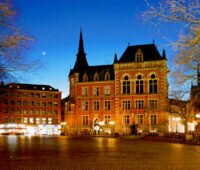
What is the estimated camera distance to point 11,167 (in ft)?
54.2

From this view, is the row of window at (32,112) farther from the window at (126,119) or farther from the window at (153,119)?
the window at (153,119)

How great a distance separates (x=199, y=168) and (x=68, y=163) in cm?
686

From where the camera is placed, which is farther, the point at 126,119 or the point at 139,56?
the point at 139,56

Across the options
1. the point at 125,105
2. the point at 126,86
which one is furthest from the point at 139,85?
the point at 125,105

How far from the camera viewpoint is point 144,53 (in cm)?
7656

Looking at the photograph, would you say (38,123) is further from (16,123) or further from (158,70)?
(158,70)

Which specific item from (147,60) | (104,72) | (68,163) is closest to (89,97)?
(104,72)

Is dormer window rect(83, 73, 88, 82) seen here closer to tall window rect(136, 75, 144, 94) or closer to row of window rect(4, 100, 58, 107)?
tall window rect(136, 75, 144, 94)

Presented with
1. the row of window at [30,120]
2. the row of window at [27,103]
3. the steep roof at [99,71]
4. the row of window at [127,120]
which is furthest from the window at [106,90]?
the row of window at [30,120]

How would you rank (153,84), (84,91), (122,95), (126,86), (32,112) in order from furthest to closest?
1. (32,112)
2. (84,91)
3. (122,95)
4. (126,86)
5. (153,84)

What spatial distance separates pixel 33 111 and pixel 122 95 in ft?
139

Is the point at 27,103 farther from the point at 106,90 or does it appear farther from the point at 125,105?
the point at 125,105

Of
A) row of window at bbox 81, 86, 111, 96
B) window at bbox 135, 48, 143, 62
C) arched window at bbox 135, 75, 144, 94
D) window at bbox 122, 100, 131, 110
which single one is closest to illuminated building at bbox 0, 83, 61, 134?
row of window at bbox 81, 86, 111, 96

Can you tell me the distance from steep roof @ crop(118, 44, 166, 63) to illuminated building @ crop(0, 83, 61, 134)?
4080cm
